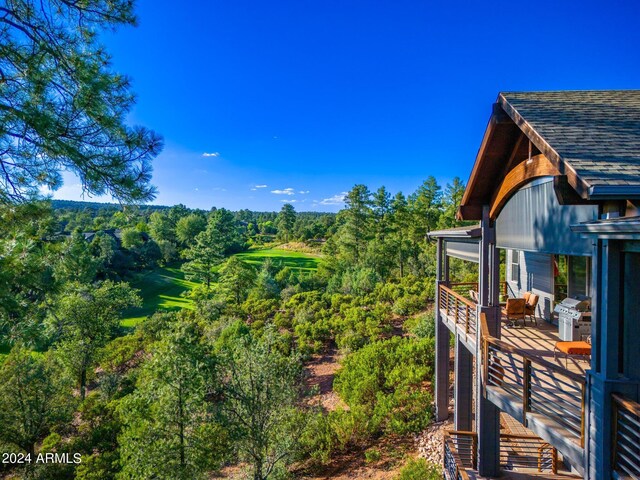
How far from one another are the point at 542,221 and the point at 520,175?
0.84 m

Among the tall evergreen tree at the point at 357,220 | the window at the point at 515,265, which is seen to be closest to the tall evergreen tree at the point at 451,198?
the tall evergreen tree at the point at 357,220

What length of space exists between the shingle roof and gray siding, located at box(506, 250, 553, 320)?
4200 mm

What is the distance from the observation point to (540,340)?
21.1 feet

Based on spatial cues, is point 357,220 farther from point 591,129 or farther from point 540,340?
point 591,129

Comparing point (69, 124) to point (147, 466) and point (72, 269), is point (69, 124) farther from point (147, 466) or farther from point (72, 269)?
point (147, 466)

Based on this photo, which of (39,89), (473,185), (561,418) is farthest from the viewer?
(473,185)

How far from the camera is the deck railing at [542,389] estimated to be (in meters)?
3.34

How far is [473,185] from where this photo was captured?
19.7ft

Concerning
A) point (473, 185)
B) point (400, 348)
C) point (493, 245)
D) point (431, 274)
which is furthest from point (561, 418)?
point (431, 274)

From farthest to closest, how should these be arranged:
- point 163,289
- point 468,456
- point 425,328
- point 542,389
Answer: point 163,289 < point 425,328 < point 468,456 < point 542,389

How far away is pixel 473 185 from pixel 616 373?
12.6 feet

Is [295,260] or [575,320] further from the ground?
[575,320]

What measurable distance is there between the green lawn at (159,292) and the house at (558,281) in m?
24.2

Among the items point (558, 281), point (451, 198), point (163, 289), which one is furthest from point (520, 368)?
point (163, 289)
